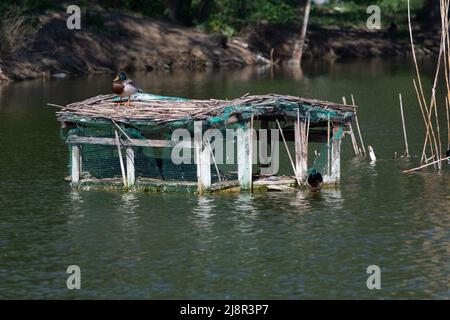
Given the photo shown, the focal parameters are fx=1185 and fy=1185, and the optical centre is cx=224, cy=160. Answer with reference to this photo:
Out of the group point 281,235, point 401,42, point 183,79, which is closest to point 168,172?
point 281,235

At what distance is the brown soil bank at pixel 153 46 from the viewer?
65.5m

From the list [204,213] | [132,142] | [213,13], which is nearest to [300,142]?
[204,213]

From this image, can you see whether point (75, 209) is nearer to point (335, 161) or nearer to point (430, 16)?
point (335, 161)

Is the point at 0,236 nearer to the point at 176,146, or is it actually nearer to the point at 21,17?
the point at 176,146

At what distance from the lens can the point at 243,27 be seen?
79.2 meters

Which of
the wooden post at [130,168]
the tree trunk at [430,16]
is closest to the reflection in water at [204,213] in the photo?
the wooden post at [130,168]

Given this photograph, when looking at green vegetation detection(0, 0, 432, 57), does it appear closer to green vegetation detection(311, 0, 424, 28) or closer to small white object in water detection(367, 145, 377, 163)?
green vegetation detection(311, 0, 424, 28)

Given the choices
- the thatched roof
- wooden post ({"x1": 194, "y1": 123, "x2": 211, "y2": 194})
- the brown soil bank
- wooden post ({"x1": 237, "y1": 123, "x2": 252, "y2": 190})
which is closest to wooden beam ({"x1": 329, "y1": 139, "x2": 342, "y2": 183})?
the thatched roof

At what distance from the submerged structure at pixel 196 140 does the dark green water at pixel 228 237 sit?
0.65 metres

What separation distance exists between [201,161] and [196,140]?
64cm

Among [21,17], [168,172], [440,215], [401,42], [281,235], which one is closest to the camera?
[281,235]

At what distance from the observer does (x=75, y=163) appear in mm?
32688
